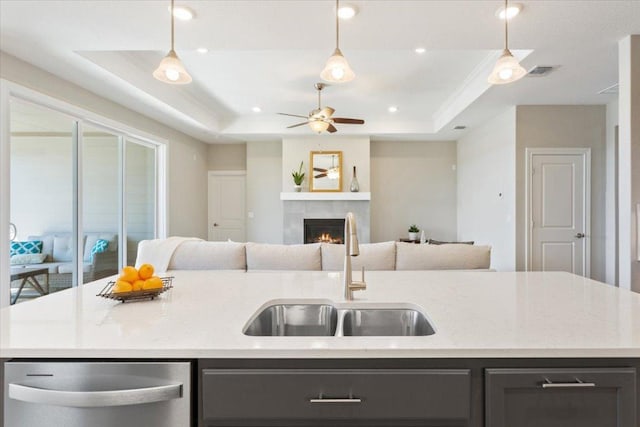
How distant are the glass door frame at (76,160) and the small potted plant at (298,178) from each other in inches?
88.5

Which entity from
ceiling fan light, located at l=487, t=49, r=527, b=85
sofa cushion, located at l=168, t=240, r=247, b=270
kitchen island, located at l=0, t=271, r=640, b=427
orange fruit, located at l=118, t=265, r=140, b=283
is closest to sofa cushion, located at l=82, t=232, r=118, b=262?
sofa cushion, located at l=168, t=240, r=247, b=270

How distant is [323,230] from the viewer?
271 inches

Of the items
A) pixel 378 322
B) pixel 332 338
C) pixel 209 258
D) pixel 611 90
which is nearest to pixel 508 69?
pixel 378 322

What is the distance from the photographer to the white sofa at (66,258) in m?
3.69

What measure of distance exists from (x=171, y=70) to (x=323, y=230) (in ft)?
17.1

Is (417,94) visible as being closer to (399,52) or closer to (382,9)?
(399,52)

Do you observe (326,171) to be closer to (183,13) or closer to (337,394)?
(183,13)

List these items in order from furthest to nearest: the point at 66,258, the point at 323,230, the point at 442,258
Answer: the point at 323,230 → the point at 66,258 → the point at 442,258

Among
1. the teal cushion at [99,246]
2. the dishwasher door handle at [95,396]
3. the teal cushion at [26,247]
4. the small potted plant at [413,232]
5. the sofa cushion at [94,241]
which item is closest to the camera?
the dishwasher door handle at [95,396]

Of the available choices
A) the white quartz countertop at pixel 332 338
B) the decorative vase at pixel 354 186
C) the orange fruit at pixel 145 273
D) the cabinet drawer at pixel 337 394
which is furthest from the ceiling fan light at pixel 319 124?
the cabinet drawer at pixel 337 394

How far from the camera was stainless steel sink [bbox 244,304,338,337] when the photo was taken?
140 cm

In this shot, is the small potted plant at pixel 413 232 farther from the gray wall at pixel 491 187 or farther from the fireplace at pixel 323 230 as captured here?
the fireplace at pixel 323 230

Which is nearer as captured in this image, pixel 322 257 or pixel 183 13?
pixel 183 13

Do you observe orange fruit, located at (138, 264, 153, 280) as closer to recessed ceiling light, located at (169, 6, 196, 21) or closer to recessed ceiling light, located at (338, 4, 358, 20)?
recessed ceiling light, located at (169, 6, 196, 21)
